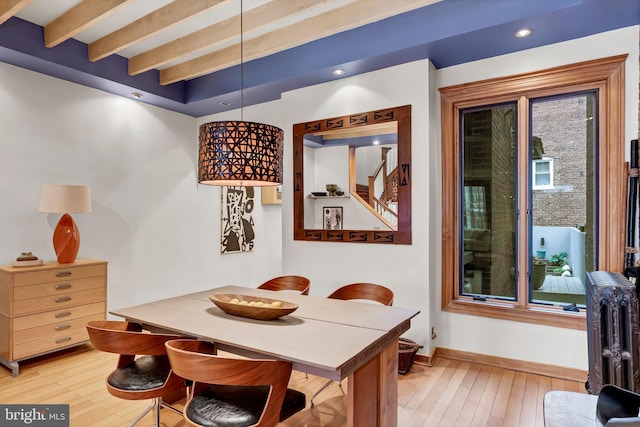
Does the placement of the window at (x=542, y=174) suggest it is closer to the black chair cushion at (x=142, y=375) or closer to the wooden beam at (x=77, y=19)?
the black chair cushion at (x=142, y=375)

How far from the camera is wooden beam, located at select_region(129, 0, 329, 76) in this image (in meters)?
→ 2.70

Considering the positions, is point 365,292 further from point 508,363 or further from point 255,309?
point 508,363

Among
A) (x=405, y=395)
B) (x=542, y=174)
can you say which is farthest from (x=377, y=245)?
(x=542, y=174)

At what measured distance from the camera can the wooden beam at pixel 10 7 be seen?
2.50 metres

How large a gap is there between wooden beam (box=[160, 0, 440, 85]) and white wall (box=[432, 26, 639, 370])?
1.02 metres

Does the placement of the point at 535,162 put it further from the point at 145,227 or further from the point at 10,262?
the point at 10,262

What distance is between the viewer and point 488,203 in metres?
3.35

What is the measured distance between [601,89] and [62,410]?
4.57 meters

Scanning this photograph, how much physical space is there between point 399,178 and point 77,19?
9.77 ft

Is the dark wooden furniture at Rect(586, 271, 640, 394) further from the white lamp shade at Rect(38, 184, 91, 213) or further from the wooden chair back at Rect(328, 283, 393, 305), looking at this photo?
the white lamp shade at Rect(38, 184, 91, 213)

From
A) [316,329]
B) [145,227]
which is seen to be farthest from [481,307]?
[145,227]

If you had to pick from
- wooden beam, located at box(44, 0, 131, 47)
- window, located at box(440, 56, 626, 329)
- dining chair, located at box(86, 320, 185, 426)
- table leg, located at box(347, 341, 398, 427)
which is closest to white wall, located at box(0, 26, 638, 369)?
window, located at box(440, 56, 626, 329)

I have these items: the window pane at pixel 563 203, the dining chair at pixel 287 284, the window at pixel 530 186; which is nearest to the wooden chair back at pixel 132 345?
the dining chair at pixel 287 284

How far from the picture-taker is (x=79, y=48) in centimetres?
342
